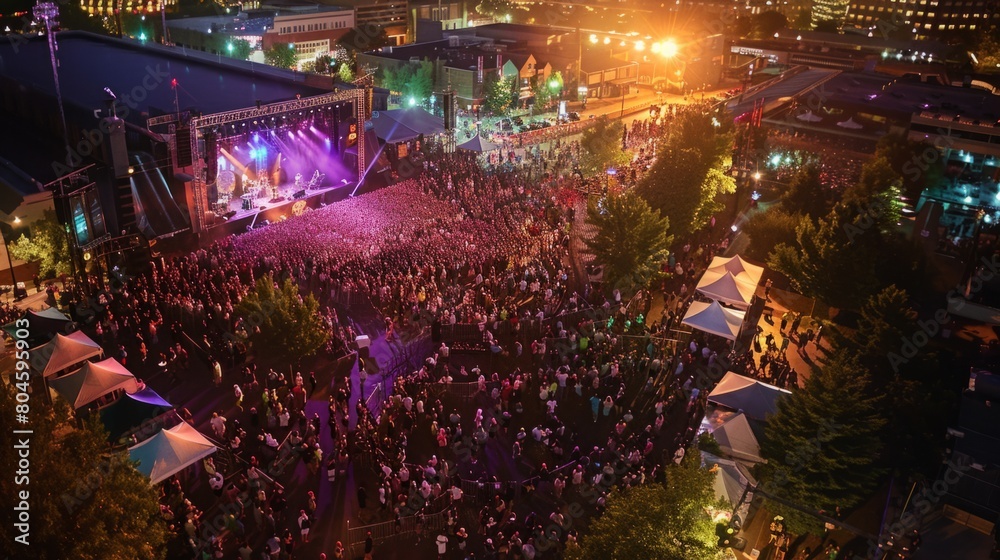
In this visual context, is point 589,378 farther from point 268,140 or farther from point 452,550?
point 268,140

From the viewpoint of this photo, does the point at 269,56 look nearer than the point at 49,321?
No

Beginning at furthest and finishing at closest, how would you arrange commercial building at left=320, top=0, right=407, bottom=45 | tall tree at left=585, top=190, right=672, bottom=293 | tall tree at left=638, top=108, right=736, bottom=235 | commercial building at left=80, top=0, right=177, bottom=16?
commercial building at left=320, top=0, right=407, bottom=45 < commercial building at left=80, top=0, right=177, bottom=16 < tall tree at left=638, top=108, right=736, bottom=235 < tall tree at left=585, top=190, right=672, bottom=293

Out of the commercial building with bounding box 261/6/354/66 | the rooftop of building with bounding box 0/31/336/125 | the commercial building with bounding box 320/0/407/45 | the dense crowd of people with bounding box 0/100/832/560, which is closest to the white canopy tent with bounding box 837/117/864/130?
the dense crowd of people with bounding box 0/100/832/560

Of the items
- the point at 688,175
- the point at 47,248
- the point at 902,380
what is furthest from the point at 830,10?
the point at 47,248

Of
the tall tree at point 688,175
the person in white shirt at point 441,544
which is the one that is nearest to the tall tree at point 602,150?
the tall tree at point 688,175

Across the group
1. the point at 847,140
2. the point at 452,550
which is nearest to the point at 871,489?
the point at 452,550

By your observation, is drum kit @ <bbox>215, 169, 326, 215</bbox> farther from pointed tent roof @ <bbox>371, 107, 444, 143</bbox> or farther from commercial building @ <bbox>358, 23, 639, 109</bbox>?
commercial building @ <bbox>358, 23, 639, 109</bbox>

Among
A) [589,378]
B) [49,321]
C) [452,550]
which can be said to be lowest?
[452,550]
